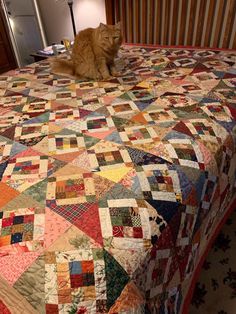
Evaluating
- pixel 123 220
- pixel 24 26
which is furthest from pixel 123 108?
pixel 24 26

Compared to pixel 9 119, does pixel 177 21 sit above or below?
above

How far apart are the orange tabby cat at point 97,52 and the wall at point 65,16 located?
1.27 meters

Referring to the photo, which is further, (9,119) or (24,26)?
(24,26)

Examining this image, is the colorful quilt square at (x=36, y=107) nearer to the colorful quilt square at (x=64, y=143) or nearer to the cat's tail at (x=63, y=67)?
the colorful quilt square at (x=64, y=143)

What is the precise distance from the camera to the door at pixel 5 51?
3488 millimetres

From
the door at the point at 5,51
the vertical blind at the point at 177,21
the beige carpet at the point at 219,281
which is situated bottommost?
the beige carpet at the point at 219,281

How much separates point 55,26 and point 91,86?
7.51ft

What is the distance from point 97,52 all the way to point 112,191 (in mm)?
1244

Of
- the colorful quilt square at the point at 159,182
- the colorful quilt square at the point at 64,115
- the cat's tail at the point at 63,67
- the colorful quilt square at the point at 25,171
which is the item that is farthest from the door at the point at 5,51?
the colorful quilt square at the point at 159,182

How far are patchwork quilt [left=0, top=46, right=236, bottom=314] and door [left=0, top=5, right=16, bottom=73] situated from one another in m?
2.53

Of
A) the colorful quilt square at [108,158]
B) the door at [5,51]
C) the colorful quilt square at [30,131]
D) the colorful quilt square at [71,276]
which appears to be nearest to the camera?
the colorful quilt square at [71,276]

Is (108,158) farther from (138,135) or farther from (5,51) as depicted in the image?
(5,51)

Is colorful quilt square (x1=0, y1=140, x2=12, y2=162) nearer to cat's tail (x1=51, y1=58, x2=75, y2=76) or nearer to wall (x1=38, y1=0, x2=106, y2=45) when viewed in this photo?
cat's tail (x1=51, y1=58, x2=75, y2=76)

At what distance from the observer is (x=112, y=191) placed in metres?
0.78
